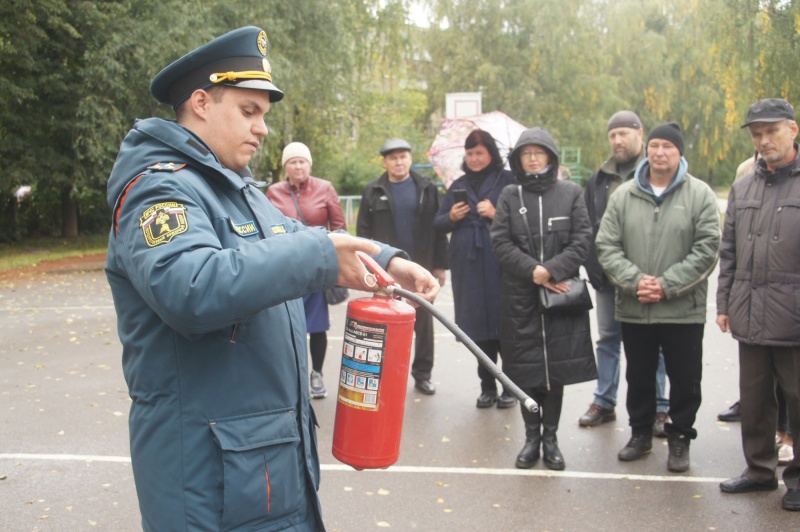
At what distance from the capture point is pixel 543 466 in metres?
5.43

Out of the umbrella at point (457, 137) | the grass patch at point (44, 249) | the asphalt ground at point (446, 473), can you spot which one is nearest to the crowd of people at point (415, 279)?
the asphalt ground at point (446, 473)

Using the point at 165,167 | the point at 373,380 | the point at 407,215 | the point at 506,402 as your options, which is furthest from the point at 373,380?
the point at 407,215

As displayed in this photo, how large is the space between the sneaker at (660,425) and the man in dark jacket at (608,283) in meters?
0.19

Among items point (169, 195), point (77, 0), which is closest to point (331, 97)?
point (77, 0)

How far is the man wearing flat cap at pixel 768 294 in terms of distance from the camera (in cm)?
474

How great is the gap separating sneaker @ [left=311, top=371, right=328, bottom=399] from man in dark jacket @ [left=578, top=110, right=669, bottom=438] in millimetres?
2145

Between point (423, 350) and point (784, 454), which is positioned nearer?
point (784, 454)

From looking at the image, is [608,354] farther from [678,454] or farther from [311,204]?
[311,204]

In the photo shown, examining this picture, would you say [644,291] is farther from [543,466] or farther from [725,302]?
[543,466]

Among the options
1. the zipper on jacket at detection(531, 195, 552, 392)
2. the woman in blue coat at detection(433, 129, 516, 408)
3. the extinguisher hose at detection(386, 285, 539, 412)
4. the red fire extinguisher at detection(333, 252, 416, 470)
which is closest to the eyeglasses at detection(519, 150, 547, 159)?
the zipper on jacket at detection(531, 195, 552, 392)

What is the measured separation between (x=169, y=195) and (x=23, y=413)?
552 cm

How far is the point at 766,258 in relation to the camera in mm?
4824

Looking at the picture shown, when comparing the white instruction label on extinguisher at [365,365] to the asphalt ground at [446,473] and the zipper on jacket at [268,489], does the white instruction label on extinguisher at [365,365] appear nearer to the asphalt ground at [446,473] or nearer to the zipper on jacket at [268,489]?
the zipper on jacket at [268,489]

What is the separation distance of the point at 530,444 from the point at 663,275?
1387 mm
